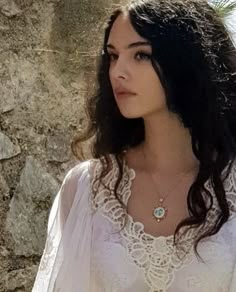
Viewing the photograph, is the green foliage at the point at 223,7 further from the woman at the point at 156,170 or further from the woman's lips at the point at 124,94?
the woman's lips at the point at 124,94

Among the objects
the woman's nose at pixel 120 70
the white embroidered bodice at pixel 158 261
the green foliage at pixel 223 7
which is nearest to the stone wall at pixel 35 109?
the green foliage at pixel 223 7

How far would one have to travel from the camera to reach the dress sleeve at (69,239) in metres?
1.84

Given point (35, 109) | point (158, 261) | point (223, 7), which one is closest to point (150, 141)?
point (158, 261)

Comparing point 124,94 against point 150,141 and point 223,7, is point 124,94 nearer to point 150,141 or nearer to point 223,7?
point 150,141

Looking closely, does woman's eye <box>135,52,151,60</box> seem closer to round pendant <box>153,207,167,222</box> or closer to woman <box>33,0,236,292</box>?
woman <box>33,0,236,292</box>

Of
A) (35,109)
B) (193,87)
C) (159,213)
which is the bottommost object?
(35,109)

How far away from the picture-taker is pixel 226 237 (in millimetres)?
1778

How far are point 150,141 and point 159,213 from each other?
0.51 ft

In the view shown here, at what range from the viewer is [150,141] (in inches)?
74.4

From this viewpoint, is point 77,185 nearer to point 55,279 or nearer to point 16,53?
point 55,279

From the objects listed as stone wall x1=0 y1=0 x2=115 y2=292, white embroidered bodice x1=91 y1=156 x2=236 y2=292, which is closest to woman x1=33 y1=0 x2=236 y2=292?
white embroidered bodice x1=91 y1=156 x2=236 y2=292

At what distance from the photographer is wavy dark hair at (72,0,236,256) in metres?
1.79

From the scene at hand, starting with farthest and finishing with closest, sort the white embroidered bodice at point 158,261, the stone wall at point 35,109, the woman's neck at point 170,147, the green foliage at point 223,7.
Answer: the stone wall at point 35,109
the green foliage at point 223,7
the woman's neck at point 170,147
the white embroidered bodice at point 158,261

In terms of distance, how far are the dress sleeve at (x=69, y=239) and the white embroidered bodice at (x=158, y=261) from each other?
0.11ft
